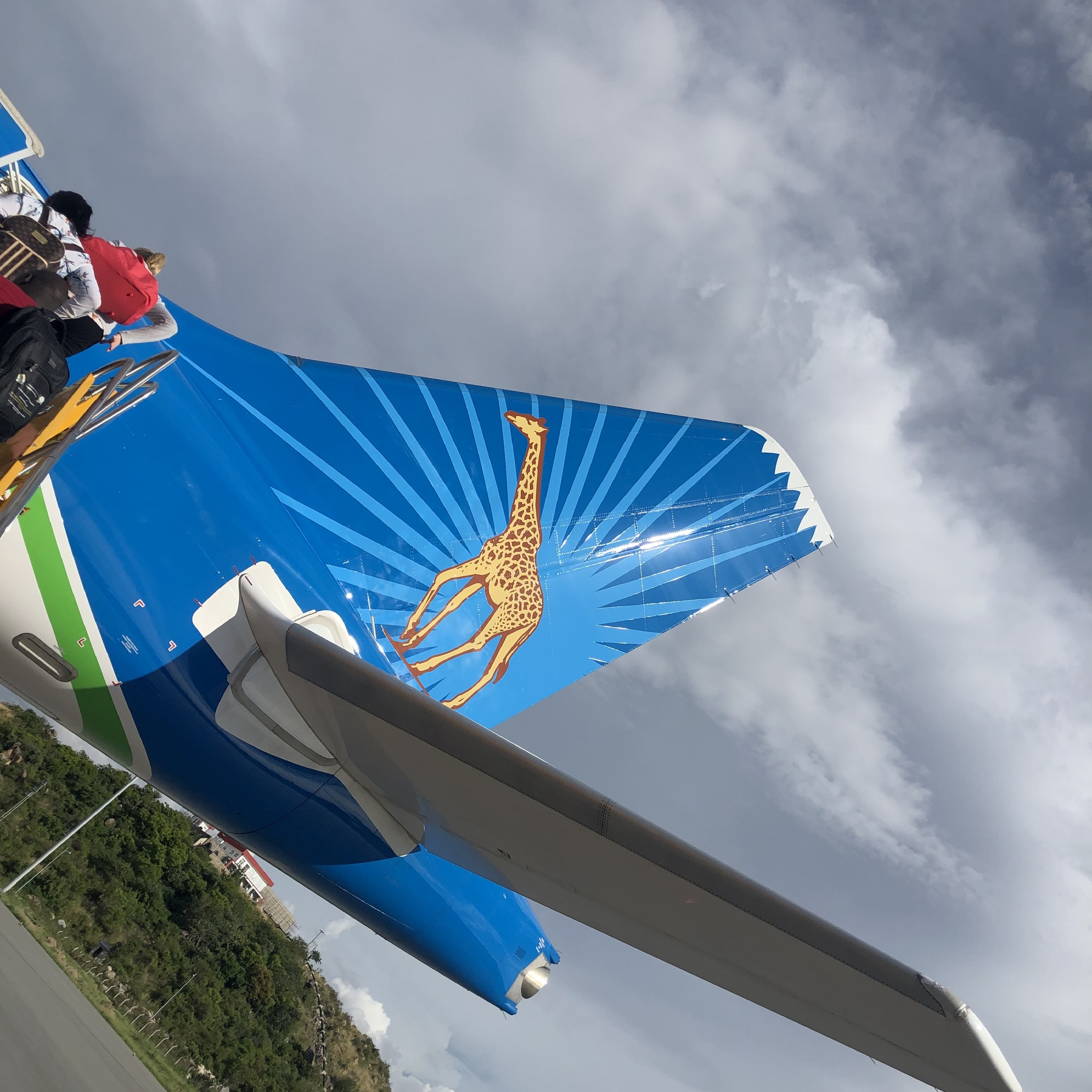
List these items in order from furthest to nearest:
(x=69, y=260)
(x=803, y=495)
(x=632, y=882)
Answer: (x=803, y=495)
(x=69, y=260)
(x=632, y=882)

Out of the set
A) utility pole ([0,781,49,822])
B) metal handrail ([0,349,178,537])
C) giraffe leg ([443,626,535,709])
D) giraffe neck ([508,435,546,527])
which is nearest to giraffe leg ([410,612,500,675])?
giraffe leg ([443,626,535,709])

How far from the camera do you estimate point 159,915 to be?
143ft

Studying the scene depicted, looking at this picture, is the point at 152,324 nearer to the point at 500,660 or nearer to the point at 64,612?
the point at 64,612

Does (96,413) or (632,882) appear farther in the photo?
(96,413)

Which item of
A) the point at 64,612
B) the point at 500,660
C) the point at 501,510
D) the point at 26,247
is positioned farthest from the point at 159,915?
the point at 26,247

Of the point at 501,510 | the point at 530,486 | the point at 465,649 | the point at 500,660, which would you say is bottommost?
the point at 465,649

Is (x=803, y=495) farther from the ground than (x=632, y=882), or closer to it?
farther from the ground

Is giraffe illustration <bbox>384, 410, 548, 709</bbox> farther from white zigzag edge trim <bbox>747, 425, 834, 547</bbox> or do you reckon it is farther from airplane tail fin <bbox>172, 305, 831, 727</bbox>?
white zigzag edge trim <bbox>747, 425, 834, 547</bbox>

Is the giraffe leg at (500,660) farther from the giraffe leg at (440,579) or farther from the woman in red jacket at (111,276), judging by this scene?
the woman in red jacket at (111,276)

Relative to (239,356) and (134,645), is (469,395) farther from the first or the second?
(134,645)

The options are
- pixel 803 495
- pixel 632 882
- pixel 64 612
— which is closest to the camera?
pixel 632 882

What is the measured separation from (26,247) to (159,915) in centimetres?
5248

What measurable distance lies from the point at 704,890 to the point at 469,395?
5031mm

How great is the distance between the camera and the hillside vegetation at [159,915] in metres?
35.6
